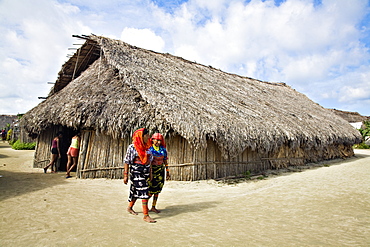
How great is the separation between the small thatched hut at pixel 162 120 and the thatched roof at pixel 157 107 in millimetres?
29

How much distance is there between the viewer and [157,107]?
6.25 metres

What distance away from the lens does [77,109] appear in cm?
694

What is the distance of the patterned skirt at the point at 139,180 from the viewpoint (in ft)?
11.4

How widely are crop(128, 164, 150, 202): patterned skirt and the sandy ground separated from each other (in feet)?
1.27

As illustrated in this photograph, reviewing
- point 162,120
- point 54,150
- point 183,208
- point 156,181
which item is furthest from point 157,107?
point 54,150

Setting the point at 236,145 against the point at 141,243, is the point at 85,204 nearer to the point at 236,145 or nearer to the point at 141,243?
the point at 141,243

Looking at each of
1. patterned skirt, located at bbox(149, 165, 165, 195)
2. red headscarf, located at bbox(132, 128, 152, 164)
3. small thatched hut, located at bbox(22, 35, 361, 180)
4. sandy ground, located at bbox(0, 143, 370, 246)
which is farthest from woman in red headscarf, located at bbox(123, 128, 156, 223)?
small thatched hut, located at bbox(22, 35, 361, 180)

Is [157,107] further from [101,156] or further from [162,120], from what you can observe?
[101,156]

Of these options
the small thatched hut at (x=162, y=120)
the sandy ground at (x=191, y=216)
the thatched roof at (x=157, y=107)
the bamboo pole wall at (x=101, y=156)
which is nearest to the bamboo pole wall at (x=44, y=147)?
→ the small thatched hut at (x=162, y=120)

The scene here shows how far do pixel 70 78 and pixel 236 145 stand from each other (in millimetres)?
8144

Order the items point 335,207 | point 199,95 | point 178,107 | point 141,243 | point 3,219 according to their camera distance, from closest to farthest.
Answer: point 141,243 → point 3,219 → point 335,207 → point 178,107 → point 199,95

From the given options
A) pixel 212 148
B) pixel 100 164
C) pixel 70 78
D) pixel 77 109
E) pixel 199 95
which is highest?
pixel 70 78

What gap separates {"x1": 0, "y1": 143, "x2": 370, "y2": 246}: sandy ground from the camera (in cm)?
274

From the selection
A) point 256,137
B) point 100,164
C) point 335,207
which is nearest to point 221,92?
point 256,137
